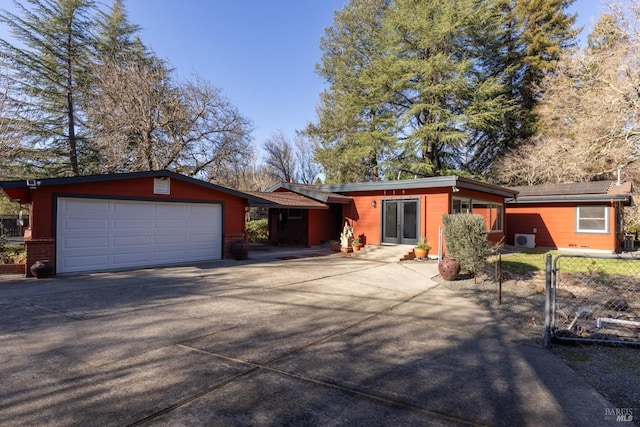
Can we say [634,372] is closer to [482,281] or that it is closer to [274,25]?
[482,281]

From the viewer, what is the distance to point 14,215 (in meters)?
23.7

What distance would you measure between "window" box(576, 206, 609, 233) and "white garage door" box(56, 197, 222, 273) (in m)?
15.8

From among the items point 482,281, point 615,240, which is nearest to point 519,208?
point 615,240

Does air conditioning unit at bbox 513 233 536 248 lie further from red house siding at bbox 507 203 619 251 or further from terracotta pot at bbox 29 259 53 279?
terracotta pot at bbox 29 259 53 279

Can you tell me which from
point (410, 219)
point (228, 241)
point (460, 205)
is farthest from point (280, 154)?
point (460, 205)

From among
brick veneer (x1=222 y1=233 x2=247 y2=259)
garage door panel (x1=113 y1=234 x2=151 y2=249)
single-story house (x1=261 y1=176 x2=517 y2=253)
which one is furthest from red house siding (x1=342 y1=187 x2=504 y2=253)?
garage door panel (x1=113 y1=234 x2=151 y2=249)

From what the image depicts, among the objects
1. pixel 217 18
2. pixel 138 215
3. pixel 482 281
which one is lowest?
pixel 482 281

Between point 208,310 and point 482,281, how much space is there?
6440mm

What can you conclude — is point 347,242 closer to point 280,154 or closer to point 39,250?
point 39,250

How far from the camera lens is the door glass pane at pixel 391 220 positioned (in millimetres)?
13867

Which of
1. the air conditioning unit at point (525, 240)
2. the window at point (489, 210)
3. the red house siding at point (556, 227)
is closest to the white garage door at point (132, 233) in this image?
the window at point (489, 210)

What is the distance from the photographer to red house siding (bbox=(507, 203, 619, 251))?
49.3 ft

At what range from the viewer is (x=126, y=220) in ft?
32.7

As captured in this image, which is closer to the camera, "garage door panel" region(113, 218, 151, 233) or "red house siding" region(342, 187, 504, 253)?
"garage door panel" region(113, 218, 151, 233)
